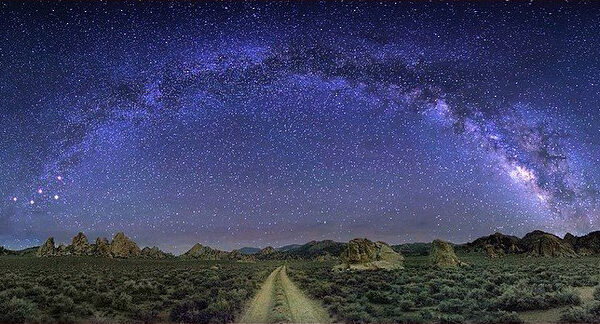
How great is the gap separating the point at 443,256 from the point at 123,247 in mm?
111702

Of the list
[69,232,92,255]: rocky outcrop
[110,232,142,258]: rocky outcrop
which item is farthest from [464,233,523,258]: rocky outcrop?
[69,232,92,255]: rocky outcrop

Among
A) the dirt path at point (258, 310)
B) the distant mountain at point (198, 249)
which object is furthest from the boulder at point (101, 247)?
the dirt path at point (258, 310)

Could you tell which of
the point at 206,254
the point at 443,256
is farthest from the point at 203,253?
the point at 443,256

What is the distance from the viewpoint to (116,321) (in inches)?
645

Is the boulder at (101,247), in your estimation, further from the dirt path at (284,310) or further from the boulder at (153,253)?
the dirt path at (284,310)

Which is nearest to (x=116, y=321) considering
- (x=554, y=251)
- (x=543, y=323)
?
(x=543, y=323)

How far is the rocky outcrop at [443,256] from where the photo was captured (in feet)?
169

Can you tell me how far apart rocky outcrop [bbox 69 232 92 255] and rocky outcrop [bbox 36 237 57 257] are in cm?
500

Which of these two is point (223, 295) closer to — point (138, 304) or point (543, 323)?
point (138, 304)

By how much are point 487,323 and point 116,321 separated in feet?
51.7

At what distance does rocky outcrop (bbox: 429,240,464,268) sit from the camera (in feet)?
169

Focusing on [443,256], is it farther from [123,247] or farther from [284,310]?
[123,247]

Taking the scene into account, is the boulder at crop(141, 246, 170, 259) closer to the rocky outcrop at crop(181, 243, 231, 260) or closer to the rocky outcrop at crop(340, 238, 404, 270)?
the rocky outcrop at crop(181, 243, 231, 260)

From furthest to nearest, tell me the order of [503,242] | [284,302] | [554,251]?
[503,242]
[554,251]
[284,302]
